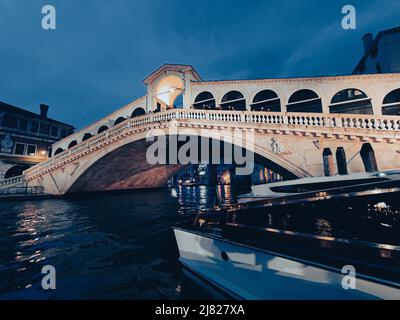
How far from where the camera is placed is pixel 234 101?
1531cm

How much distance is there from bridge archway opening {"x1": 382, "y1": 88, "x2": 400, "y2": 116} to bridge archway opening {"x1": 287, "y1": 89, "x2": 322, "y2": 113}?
3.60 m

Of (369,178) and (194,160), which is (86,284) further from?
(194,160)

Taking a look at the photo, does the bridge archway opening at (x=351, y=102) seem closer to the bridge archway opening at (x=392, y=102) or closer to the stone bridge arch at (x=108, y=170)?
the bridge archway opening at (x=392, y=102)

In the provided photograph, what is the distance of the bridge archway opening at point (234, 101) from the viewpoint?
15177 mm

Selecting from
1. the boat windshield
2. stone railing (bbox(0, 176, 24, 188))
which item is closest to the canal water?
the boat windshield

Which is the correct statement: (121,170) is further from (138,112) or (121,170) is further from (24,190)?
(24,190)

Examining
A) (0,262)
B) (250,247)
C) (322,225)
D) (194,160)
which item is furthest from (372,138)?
(194,160)

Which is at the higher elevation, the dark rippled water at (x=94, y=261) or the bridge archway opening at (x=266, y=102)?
the bridge archway opening at (x=266, y=102)

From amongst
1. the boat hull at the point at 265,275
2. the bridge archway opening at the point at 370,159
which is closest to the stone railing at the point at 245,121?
the bridge archway opening at the point at 370,159

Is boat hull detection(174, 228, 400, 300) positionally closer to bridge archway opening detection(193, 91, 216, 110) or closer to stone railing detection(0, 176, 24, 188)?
bridge archway opening detection(193, 91, 216, 110)

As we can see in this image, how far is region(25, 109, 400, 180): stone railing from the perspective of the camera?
724 centimetres

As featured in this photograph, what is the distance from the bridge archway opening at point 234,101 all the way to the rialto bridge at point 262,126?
0.28 feet

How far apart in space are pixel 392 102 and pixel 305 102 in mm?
4961

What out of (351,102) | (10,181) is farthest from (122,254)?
(10,181)
